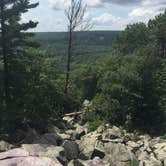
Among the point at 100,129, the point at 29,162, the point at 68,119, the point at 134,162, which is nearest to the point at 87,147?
the point at 134,162

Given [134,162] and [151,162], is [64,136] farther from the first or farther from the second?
[151,162]

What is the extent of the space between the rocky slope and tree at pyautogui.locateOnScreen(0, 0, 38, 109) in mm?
5109

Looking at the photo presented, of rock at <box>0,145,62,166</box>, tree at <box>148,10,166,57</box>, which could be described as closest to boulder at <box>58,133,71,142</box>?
rock at <box>0,145,62,166</box>

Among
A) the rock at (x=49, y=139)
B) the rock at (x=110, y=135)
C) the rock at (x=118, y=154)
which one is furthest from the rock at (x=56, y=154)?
the rock at (x=110, y=135)

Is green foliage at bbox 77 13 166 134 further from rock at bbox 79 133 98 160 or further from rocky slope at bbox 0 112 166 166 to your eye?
rock at bbox 79 133 98 160

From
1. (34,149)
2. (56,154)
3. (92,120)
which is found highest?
(34,149)

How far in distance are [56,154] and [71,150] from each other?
3.22 meters

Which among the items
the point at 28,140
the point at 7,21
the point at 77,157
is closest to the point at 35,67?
the point at 7,21

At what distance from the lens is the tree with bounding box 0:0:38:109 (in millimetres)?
33344

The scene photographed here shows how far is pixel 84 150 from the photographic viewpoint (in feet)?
93.4

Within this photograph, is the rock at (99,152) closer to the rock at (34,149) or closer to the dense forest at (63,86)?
the rock at (34,149)

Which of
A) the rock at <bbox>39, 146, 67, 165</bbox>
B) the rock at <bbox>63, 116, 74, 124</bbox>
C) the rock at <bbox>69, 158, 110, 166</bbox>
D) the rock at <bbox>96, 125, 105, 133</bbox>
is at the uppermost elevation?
the rock at <bbox>39, 146, 67, 165</bbox>

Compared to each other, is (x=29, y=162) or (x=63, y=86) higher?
(x=29, y=162)

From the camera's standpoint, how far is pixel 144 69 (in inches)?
1650
